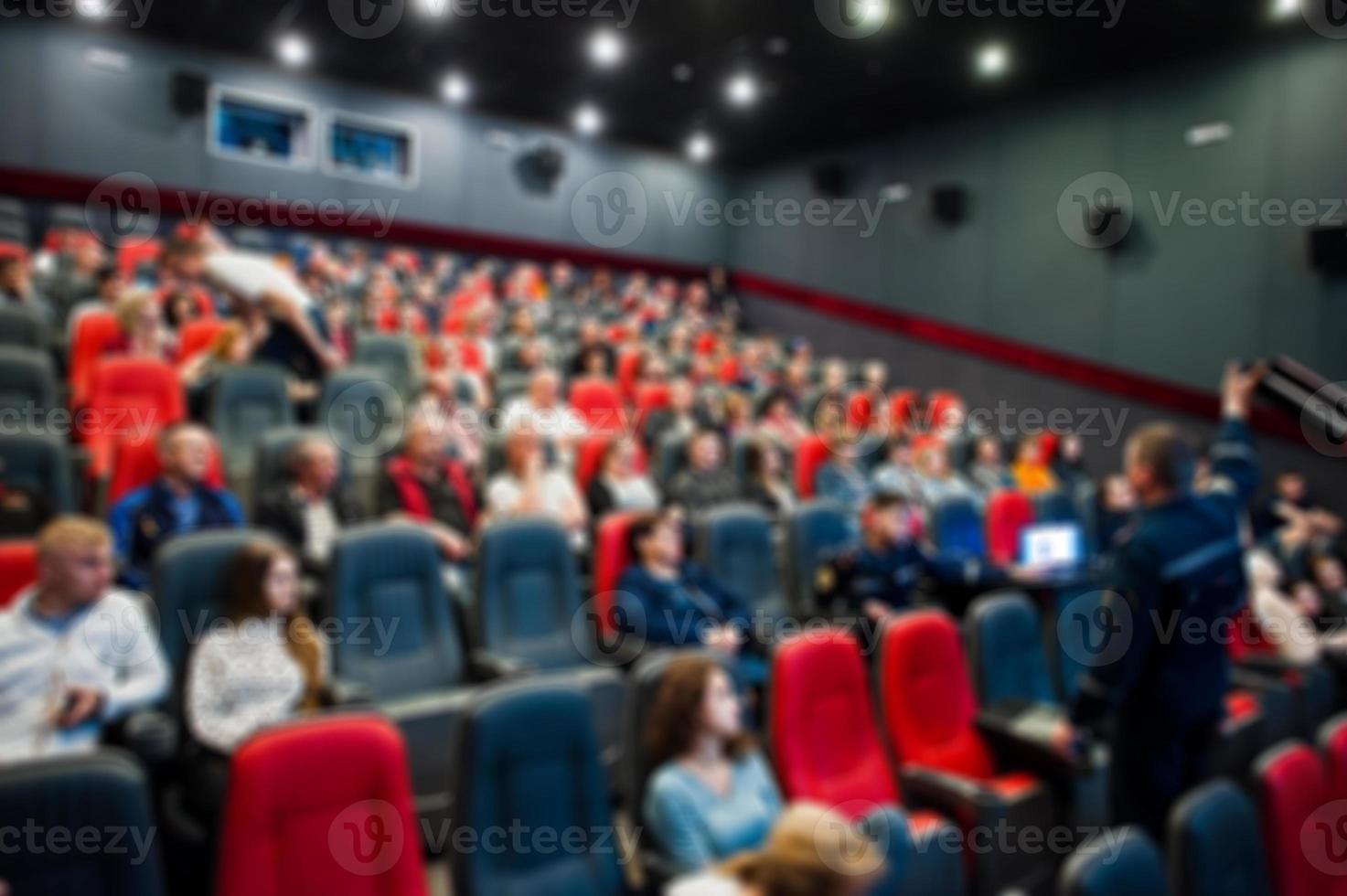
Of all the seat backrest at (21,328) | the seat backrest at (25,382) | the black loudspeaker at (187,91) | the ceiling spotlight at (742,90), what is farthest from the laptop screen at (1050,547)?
the black loudspeaker at (187,91)

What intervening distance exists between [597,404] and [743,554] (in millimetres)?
950

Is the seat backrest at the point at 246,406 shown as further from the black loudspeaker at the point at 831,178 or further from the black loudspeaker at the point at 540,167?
the black loudspeaker at the point at 831,178

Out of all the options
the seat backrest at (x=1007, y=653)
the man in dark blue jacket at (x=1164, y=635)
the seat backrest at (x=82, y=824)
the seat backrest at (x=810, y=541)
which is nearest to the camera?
the seat backrest at (x=82, y=824)

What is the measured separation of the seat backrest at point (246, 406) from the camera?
71.2 inches

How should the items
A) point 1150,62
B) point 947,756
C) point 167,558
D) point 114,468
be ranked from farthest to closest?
point 1150,62 → point 114,468 → point 947,756 → point 167,558

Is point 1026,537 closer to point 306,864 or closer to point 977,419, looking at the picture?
point 306,864

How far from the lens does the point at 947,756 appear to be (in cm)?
121

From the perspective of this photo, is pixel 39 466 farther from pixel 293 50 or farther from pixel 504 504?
pixel 293 50

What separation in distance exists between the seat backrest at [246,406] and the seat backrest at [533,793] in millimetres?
1229

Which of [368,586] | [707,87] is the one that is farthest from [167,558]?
[707,87]

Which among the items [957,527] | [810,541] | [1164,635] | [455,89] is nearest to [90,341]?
[810,541]

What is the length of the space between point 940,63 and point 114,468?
10.9 ft

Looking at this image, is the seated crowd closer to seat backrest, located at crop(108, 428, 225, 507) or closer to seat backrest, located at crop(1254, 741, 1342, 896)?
seat backrest, located at crop(108, 428, 225, 507)

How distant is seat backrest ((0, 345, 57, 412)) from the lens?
1.67m
